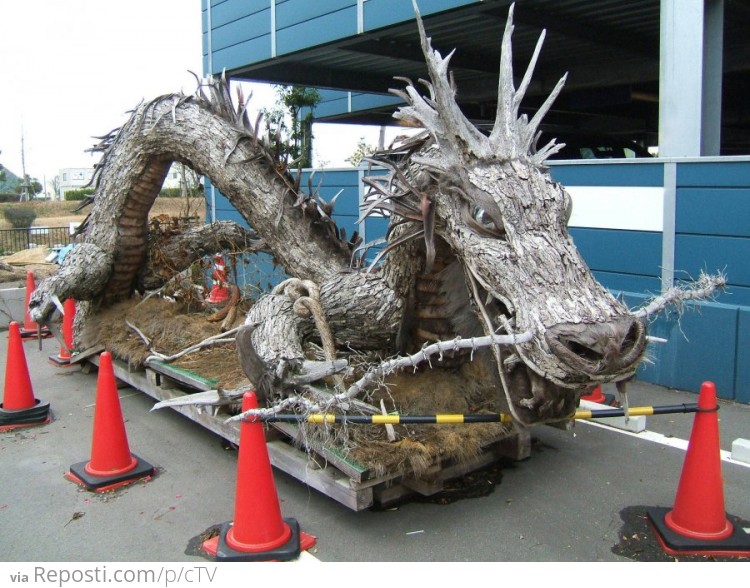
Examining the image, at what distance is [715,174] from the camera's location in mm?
5754

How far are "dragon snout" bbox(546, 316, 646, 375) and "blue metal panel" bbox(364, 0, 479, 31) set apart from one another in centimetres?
736

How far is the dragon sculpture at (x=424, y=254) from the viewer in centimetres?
272

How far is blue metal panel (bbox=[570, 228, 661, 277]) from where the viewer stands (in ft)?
20.5

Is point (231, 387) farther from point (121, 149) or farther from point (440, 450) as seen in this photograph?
point (121, 149)

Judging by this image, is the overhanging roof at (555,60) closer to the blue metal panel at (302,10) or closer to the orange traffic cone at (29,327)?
the blue metal panel at (302,10)

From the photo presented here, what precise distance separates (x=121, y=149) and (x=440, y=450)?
4.19m

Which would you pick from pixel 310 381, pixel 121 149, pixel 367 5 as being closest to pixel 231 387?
pixel 310 381

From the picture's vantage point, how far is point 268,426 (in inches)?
159

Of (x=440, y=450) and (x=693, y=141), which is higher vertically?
(x=693, y=141)

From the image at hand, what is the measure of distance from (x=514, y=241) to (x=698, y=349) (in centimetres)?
380

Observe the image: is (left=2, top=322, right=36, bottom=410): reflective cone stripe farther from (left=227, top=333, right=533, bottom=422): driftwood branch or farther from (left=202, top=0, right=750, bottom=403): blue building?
(left=227, top=333, right=533, bottom=422): driftwood branch

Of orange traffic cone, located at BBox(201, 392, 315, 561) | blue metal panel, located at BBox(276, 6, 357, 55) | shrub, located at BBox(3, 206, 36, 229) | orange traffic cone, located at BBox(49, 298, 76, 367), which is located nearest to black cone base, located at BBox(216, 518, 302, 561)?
orange traffic cone, located at BBox(201, 392, 315, 561)

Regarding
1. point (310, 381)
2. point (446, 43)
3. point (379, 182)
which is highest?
point (446, 43)
